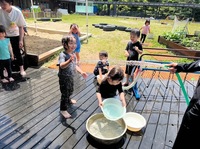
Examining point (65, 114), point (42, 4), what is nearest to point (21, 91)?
point (65, 114)

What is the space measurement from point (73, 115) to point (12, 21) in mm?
2325

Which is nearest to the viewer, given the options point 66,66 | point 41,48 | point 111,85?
point 66,66

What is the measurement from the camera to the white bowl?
233 centimetres

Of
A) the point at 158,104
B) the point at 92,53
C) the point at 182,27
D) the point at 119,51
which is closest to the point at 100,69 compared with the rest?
the point at 158,104

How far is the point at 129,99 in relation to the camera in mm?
3186

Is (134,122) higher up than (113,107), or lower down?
lower down

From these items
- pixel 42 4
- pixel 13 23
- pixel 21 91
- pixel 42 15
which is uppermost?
pixel 42 4

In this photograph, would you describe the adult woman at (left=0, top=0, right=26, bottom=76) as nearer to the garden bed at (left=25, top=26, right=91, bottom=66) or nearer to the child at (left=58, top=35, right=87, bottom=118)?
the garden bed at (left=25, top=26, right=91, bottom=66)

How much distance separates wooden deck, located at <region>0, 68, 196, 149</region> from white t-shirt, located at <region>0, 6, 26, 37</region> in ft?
3.60

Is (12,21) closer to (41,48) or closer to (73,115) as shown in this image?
(73,115)

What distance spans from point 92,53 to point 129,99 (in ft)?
14.5

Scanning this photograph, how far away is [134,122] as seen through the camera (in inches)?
97.9

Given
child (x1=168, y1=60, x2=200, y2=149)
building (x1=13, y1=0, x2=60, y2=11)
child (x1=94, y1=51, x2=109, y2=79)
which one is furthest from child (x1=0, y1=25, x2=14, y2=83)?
building (x1=13, y1=0, x2=60, y2=11)

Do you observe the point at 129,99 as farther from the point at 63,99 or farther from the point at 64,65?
the point at 64,65
